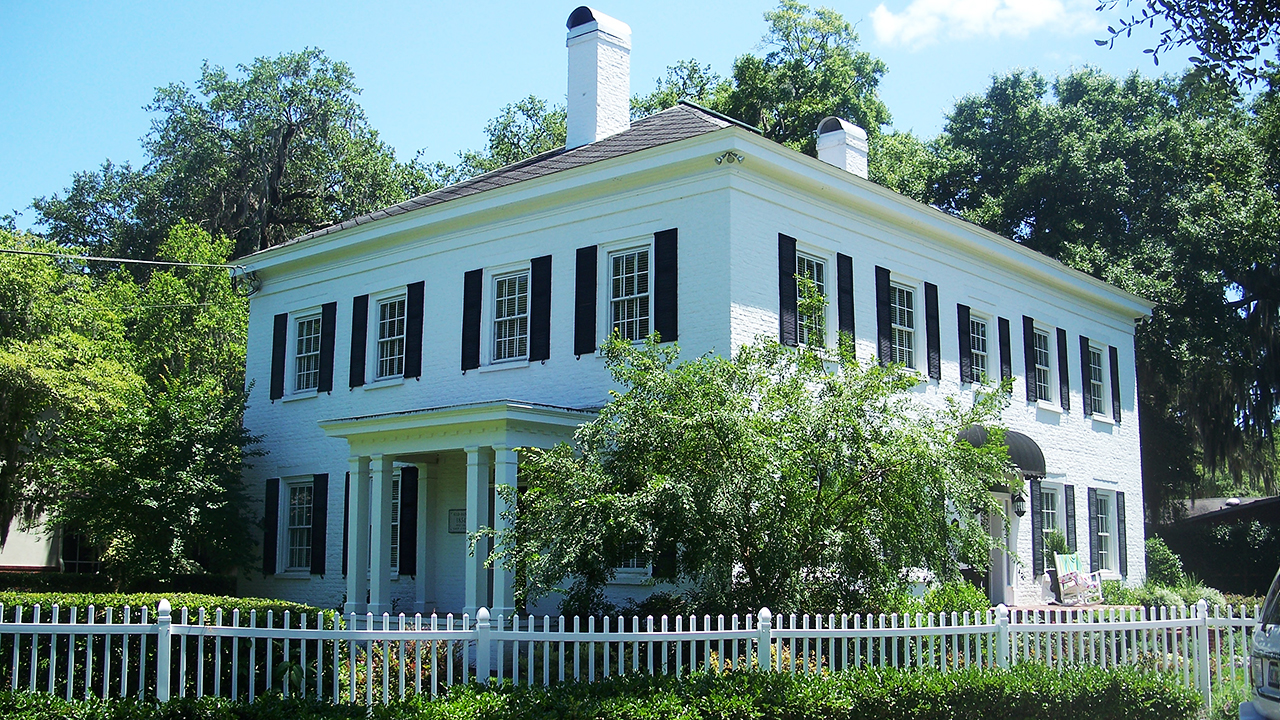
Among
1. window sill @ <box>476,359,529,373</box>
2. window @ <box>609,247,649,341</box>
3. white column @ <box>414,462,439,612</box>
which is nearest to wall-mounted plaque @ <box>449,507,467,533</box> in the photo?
white column @ <box>414,462,439,612</box>

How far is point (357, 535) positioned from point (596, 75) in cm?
978

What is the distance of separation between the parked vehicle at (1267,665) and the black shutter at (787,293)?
9.55 meters

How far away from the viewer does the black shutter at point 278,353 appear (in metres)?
24.1

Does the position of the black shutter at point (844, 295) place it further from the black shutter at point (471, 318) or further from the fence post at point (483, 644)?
the fence post at point (483, 644)

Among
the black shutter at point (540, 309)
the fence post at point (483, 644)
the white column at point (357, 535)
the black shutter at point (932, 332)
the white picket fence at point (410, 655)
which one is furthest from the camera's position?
the black shutter at point (932, 332)

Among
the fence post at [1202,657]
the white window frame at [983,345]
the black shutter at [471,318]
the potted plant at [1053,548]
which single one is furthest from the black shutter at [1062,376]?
the fence post at [1202,657]

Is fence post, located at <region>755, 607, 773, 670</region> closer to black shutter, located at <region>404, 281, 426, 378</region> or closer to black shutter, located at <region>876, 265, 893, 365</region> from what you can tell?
black shutter, located at <region>876, 265, 893, 365</region>

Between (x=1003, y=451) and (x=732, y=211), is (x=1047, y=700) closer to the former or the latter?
(x=1003, y=451)

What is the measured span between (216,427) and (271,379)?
6.44 feet

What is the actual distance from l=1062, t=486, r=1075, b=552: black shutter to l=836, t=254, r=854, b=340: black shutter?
7.97m

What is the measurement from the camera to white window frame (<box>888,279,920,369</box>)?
808 inches

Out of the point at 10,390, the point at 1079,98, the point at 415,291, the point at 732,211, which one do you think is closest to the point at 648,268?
the point at 732,211

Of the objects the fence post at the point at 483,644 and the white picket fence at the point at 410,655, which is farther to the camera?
the fence post at the point at 483,644

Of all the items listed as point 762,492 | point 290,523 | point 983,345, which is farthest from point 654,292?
point 290,523
